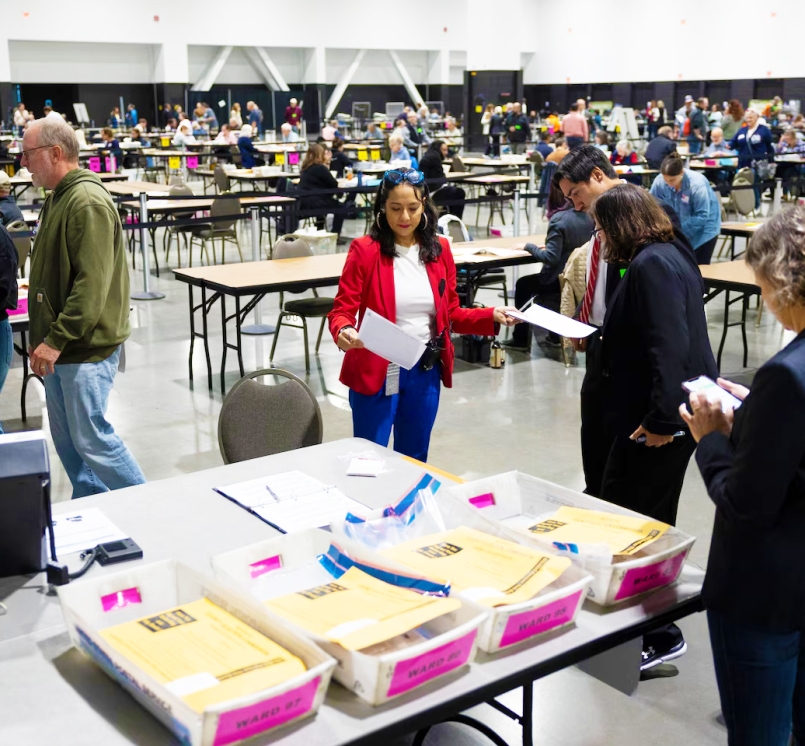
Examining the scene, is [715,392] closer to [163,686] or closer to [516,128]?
[163,686]

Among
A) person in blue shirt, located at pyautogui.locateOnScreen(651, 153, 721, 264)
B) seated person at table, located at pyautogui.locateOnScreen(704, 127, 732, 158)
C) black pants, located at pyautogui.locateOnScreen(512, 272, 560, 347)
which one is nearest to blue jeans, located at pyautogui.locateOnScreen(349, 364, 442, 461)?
black pants, located at pyautogui.locateOnScreen(512, 272, 560, 347)

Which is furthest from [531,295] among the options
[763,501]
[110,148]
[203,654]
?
[110,148]

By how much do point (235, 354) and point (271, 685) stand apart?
568 centimetres

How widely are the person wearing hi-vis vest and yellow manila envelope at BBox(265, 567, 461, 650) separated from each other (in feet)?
67.7

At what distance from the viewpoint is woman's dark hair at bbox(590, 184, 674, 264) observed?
280 centimetres

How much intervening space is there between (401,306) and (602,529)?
1434 millimetres

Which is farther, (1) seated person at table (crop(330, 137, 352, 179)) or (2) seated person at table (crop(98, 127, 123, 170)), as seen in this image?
(2) seated person at table (crop(98, 127, 123, 170))

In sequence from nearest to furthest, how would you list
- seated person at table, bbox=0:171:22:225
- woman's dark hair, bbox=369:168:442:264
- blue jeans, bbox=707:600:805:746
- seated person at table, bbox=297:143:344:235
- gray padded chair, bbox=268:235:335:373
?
blue jeans, bbox=707:600:805:746, woman's dark hair, bbox=369:168:442:264, gray padded chair, bbox=268:235:335:373, seated person at table, bbox=0:171:22:225, seated person at table, bbox=297:143:344:235

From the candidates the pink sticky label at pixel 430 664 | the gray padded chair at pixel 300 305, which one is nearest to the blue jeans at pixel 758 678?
the pink sticky label at pixel 430 664

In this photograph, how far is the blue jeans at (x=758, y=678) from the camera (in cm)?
183

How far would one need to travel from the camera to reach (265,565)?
6.53 feet

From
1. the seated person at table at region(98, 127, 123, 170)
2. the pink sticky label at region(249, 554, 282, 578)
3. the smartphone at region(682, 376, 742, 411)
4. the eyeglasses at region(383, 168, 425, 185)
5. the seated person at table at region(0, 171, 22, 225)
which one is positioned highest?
the seated person at table at region(98, 127, 123, 170)

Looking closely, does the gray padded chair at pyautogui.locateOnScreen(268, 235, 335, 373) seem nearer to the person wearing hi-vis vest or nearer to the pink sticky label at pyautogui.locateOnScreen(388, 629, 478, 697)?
the pink sticky label at pyautogui.locateOnScreen(388, 629, 478, 697)

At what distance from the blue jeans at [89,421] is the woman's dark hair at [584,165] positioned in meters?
1.82
